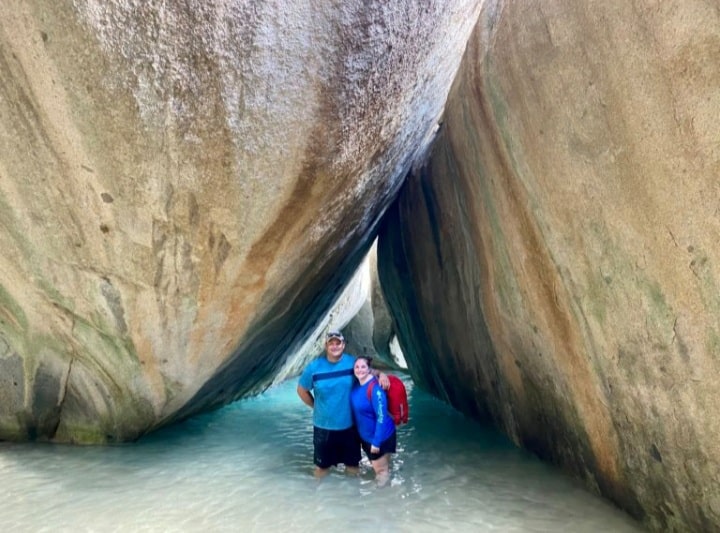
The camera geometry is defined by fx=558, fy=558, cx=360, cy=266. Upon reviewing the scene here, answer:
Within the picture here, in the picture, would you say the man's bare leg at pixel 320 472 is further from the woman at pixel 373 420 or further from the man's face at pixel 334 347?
the man's face at pixel 334 347

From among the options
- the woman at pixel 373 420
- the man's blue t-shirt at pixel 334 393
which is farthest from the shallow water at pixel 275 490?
the man's blue t-shirt at pixel 334 393

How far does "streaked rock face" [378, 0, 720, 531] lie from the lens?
9.18ft

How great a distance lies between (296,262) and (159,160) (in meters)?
1.64

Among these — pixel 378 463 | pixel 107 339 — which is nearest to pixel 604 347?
pixel 378 463

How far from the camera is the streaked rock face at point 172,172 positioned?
3.89 metres

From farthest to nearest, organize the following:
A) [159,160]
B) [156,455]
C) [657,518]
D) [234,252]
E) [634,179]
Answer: [156,455] → [234,252] → [159,160] → [657,518] → [634,179]

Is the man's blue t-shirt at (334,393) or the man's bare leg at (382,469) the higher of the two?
the man's blue t-shirt at (334,393)

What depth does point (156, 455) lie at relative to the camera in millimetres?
5750

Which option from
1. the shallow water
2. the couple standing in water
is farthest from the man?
the shallow water

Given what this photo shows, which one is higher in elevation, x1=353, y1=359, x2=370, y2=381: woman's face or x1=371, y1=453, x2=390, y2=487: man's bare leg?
→ x1=353, y1=359, x2=370, y2=381: woman's face

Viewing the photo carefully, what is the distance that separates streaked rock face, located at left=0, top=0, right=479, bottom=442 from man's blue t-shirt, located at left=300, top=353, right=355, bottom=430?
3.07 ft

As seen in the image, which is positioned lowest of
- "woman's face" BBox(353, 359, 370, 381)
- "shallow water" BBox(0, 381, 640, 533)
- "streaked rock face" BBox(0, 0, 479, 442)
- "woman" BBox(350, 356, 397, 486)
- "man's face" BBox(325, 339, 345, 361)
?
"shallow water" BBox(0, 381, 640, 533)

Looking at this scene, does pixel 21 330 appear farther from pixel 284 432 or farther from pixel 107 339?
pixel 284 432

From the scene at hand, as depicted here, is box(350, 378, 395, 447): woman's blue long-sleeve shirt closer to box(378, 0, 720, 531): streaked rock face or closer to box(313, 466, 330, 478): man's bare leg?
box(313, 466, 330, 478): man's bare leg
